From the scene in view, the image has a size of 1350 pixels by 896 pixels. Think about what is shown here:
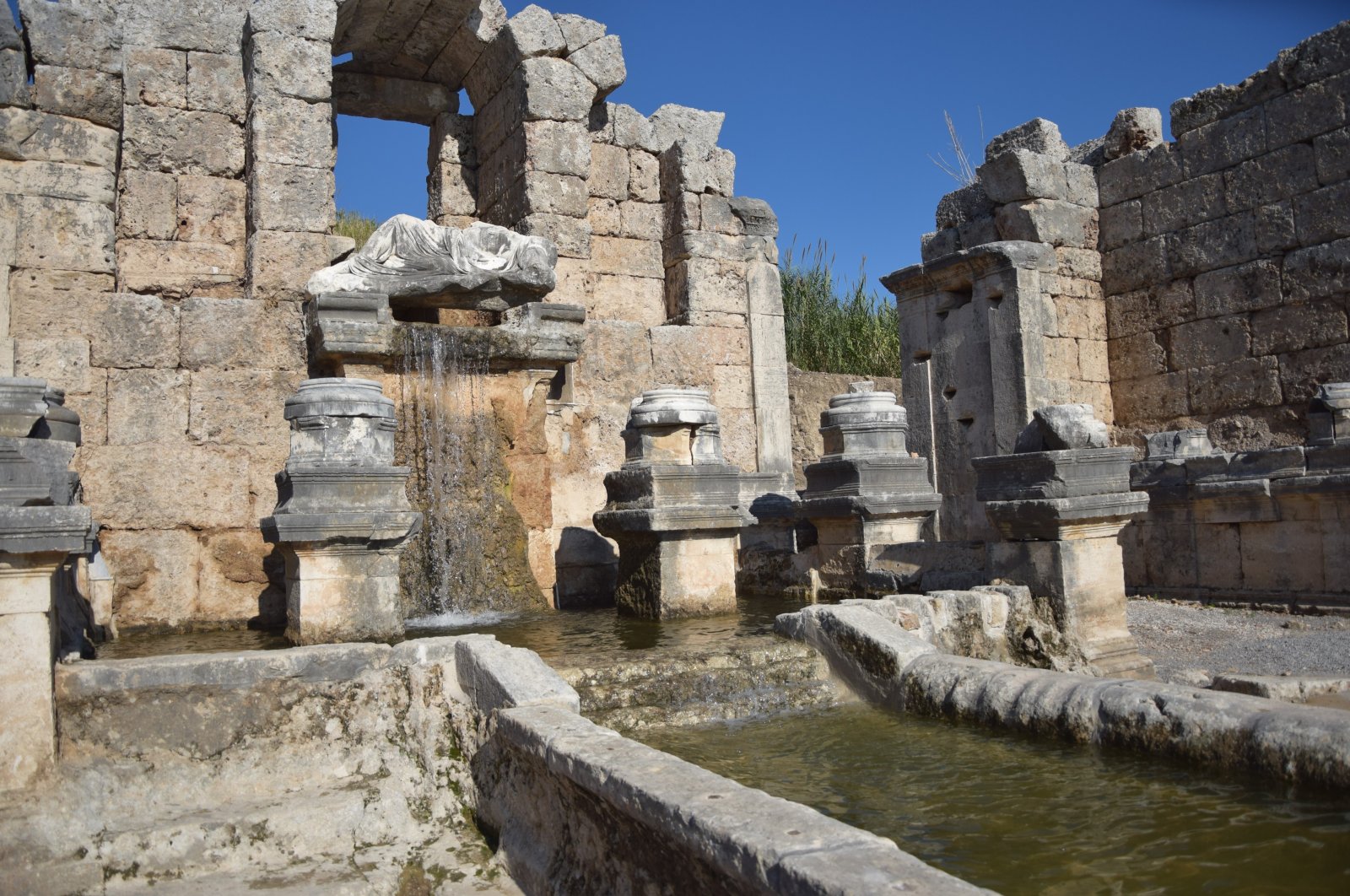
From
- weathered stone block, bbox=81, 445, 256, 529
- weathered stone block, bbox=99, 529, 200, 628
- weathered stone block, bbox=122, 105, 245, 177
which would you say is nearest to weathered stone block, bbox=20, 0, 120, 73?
weathered stone block, bbox=122, 105, 245, 177

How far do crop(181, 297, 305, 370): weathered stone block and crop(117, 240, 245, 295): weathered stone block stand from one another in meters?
0.56

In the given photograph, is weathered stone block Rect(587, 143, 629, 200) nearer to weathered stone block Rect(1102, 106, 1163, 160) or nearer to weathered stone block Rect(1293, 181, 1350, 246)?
weathered stone block Rect(1102, 106, 1163, 160)

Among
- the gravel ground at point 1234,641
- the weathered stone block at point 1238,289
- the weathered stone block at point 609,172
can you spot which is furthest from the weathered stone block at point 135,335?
the weathered stone block at point 1238,289

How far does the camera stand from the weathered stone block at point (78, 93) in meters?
7.54

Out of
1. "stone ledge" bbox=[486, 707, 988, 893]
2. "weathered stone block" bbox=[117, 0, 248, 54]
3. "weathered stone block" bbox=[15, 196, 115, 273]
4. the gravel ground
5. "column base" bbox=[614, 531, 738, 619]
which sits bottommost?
the gravel ground

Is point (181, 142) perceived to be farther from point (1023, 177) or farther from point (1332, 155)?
point (1332, 155)

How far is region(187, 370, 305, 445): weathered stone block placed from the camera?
24.3 feet

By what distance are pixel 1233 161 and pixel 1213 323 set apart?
148 centimetres

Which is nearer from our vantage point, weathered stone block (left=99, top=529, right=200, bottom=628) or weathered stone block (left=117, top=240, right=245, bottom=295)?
weathered stone block (left=99, top=529, right=200, bottom=628)

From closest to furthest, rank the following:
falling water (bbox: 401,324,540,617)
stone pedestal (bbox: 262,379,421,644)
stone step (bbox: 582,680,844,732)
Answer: stone step (bbox: 582,680,844,732) < stone pedestal (bbox: 262,379,421,644) < falling water (bbox: 401,324,540,617)

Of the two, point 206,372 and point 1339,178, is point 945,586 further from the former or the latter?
point 1339,178

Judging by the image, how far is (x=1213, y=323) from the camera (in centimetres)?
1038

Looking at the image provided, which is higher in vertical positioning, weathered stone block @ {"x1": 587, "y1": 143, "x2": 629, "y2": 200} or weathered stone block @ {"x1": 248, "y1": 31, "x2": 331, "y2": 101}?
weathered stone block @ {"x1": 248, "y1": 31, "x2": 331, "y2": 101}

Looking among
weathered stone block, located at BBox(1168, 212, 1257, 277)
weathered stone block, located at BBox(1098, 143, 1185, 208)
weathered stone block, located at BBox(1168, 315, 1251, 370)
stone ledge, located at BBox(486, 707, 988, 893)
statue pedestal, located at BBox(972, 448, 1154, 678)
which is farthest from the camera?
weathered stone block, located at BBox(1098, 143, 1185, 208)
